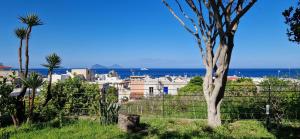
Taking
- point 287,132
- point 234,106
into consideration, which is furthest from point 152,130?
point 234,106

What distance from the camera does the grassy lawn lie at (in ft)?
20.7

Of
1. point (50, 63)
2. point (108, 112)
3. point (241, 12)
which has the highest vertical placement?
point (241, 12)

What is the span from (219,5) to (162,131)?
302 centimetres

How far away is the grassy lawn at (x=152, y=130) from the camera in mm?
6297

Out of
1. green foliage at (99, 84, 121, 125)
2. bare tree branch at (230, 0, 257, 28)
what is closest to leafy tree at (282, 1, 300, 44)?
bare tree branch at (230, 0, 257, 28)

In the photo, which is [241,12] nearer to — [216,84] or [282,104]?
[216,84]

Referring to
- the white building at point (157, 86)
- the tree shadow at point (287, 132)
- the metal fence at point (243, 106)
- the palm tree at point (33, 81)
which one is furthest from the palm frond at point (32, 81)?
the tree shadow at point (287, 132)

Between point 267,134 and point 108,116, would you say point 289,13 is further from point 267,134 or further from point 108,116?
point 108,116

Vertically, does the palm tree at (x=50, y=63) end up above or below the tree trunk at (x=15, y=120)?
above

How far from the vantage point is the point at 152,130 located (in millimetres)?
6738

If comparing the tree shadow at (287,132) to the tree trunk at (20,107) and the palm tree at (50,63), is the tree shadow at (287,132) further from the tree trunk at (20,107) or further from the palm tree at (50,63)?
the tree trunk at (20,107)

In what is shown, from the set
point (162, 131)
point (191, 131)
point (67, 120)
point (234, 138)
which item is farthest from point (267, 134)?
point (67, 120)

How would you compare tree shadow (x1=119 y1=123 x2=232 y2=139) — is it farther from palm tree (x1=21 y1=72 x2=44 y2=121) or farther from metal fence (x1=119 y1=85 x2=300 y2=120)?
palm tree (x1=21 y1=72 x2=44 y2=121)

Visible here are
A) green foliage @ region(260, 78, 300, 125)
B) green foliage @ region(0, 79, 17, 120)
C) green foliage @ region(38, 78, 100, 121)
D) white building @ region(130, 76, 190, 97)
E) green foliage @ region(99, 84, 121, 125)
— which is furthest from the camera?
white building @ region(130, 76, 190, 97)
